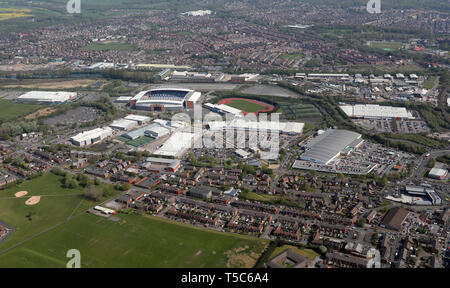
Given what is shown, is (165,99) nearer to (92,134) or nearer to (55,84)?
(92,134)

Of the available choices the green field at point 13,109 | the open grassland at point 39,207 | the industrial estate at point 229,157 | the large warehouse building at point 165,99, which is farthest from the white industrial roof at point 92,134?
the green field at point 13,109

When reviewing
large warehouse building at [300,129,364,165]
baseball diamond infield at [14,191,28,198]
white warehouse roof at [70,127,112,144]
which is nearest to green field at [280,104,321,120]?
large warehouse building at [300,129,364,165]

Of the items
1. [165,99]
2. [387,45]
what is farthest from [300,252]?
[387,45]

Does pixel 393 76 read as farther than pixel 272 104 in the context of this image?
Yes

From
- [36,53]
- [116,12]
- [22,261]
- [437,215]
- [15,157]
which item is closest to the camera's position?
[22,261]

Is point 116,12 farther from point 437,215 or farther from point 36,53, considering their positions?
point 437,215

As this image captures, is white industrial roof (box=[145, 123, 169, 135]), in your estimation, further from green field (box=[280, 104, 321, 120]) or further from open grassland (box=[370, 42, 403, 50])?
open grassland (box=[370, 42, 403, 50])

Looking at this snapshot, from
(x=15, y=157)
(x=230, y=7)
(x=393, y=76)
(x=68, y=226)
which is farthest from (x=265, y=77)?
(x=230, y=7)
